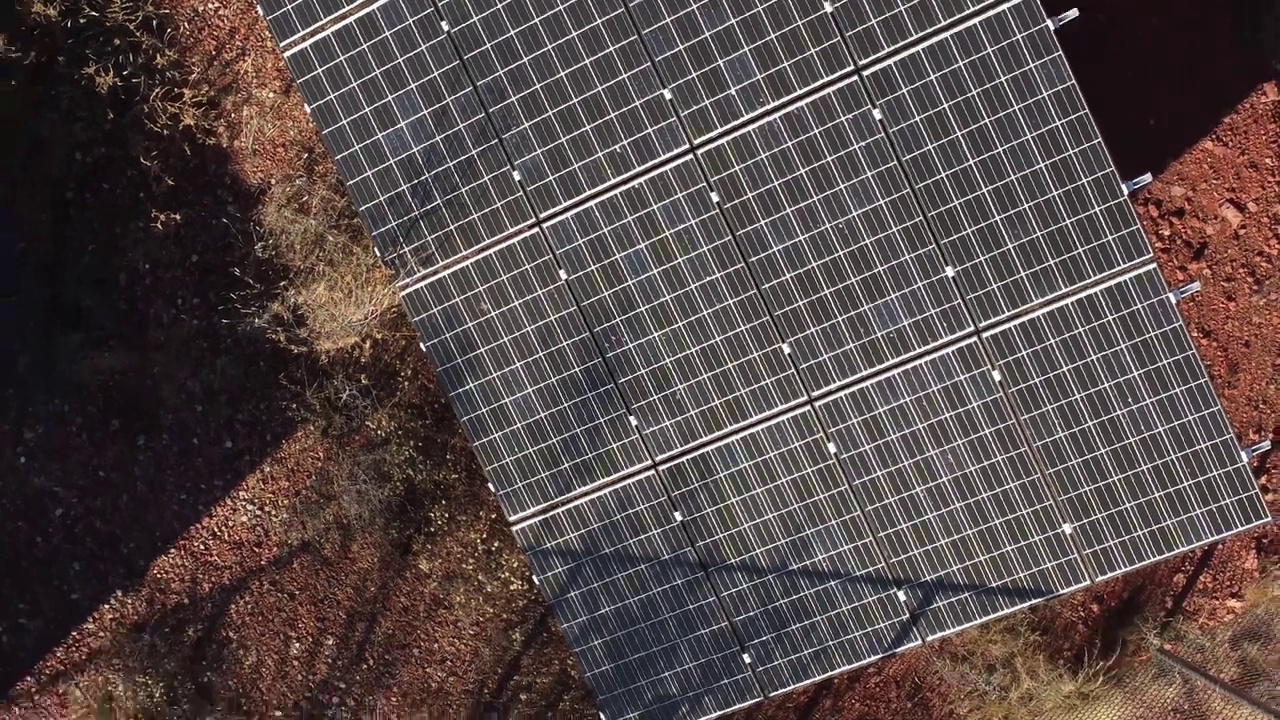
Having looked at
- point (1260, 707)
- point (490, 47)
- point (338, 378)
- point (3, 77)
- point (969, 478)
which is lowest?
point (1260, 707)

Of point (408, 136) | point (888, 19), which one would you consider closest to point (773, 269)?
point (888, 19)

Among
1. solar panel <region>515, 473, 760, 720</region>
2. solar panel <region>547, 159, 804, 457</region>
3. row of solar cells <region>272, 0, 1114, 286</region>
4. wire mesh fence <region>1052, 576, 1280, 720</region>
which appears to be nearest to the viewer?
row of solar cells <region>272, 0, 1114, 286</region>

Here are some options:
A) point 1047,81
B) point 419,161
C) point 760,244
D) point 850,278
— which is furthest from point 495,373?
point 1047,81

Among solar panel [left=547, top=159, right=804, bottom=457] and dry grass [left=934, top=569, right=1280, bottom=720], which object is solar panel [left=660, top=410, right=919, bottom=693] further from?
dry grass [left=934, top=569, right=1280, bottom=720]

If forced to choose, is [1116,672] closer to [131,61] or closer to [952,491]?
[952,491]

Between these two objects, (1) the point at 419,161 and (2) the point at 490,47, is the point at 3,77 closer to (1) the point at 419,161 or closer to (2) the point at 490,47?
(1) the point at 419,161

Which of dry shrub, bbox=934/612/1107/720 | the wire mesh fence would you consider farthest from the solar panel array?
the wire mesh fence
